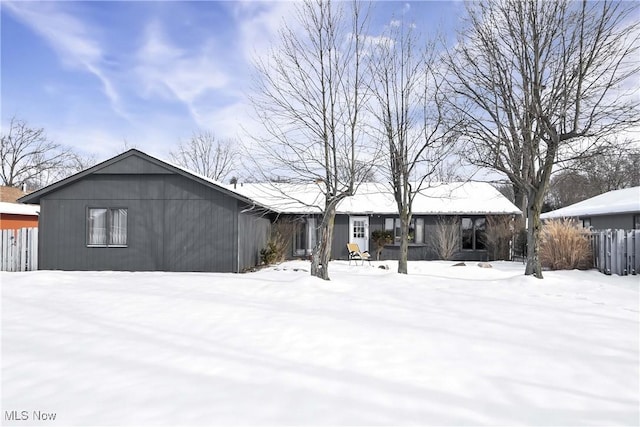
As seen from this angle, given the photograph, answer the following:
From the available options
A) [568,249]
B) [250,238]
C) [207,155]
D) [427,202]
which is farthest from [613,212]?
[207,155]

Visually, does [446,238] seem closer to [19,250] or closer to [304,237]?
[304,237]

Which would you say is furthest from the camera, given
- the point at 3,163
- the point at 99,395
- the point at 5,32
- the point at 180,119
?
the point at 3,163

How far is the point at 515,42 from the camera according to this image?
995 cm

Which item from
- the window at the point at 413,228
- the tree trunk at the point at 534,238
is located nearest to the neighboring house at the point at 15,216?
the window at the point at 413,228

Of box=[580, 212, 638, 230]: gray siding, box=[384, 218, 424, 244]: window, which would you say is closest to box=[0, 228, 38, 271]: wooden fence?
box=[384, 218, 424, 244]: window

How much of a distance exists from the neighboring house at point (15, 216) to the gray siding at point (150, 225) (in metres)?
9.59

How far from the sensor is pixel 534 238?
10234 millimetres

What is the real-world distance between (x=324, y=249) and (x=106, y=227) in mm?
Result: 7987

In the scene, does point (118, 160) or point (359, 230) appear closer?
point (118, 160)

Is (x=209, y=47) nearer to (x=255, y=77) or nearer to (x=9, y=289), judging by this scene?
(x=255, y=77)

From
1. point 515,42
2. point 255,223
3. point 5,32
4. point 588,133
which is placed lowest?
point 255,223

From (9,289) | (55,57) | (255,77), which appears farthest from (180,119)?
(9,289)

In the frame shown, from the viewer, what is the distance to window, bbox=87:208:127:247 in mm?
12336

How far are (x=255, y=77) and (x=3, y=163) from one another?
122 feet
